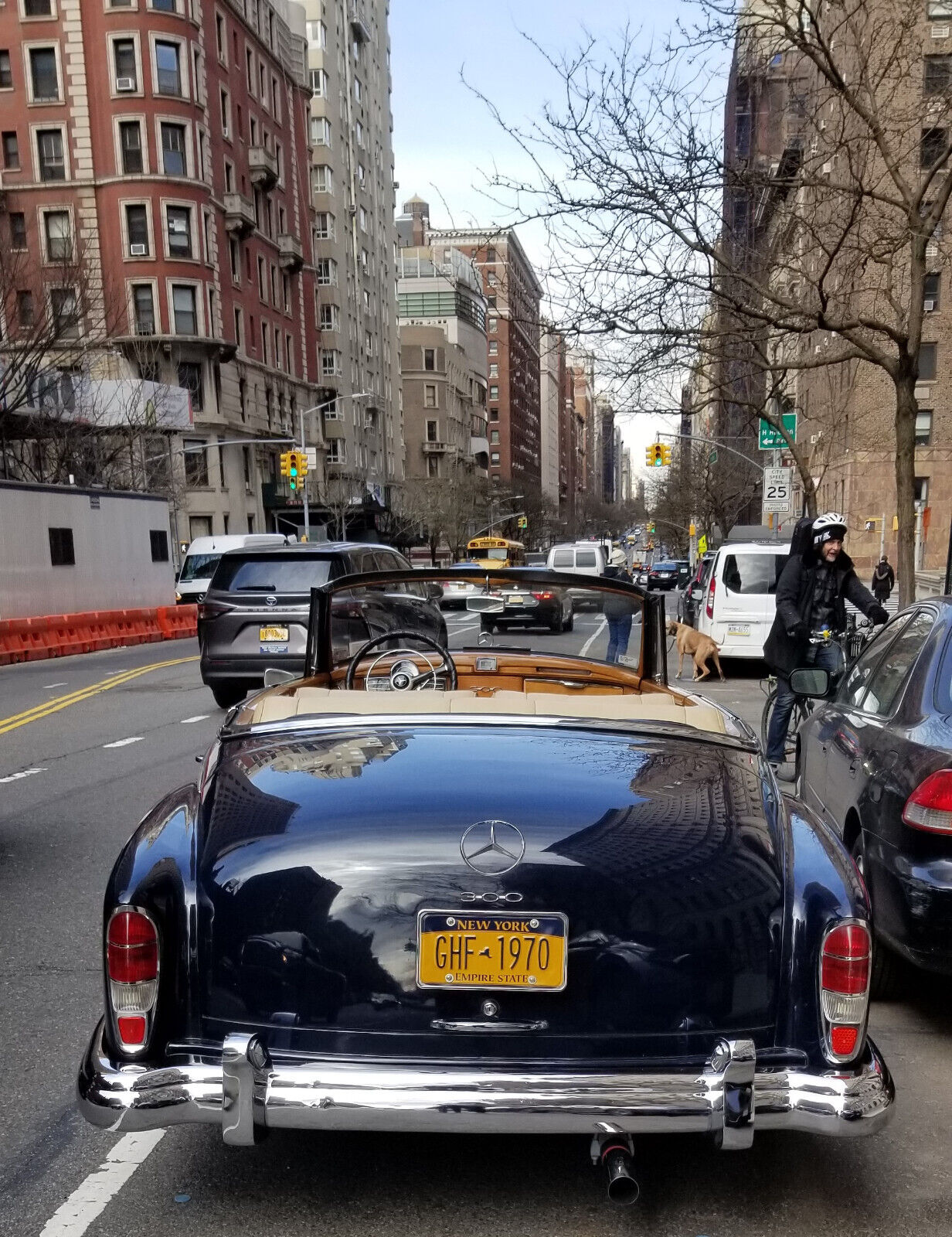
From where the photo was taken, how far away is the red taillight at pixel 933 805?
364 cm

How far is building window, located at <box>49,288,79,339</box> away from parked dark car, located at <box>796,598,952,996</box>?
2461 cm

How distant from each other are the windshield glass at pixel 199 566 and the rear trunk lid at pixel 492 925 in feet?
90.4

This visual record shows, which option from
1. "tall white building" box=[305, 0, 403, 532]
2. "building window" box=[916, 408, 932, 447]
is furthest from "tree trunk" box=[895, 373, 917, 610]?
"tall white building" box=[305, 0, 403, 532]

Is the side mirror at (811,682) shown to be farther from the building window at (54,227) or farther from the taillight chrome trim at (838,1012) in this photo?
the building window at (54,227)

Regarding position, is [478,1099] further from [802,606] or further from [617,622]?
[802,606]

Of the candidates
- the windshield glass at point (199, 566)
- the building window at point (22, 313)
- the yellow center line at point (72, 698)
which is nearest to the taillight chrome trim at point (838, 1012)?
the yellow center line at point (72, 698)

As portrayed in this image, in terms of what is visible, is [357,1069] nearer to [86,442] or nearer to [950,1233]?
[950,1233]

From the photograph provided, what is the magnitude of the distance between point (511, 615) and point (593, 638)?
488 millimetres

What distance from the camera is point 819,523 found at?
26.1 feet

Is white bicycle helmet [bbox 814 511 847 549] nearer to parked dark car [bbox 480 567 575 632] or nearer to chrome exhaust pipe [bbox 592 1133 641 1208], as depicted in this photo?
parked dark car [bbox 480 567 575 632]

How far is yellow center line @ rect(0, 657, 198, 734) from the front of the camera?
471 inches

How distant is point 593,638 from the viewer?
490 cm

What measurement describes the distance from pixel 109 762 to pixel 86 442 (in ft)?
92.6

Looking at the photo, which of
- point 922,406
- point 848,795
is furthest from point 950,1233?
point 922,406
